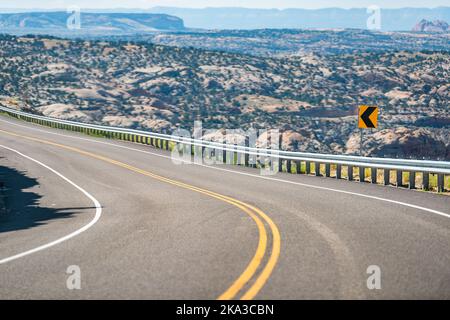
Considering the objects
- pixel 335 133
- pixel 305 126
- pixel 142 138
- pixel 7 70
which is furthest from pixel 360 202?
pixel 7 70

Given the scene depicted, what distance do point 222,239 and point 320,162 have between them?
13527 millimetres

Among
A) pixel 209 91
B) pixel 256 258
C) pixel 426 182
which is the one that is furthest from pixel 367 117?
pixel 209 91

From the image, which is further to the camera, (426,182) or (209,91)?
(209,91)

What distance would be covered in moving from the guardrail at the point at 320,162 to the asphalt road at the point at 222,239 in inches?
36.9

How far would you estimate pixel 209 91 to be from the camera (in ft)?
555

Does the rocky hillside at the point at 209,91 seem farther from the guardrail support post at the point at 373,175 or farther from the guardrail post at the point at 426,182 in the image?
the guardrail post at the point at 426,182

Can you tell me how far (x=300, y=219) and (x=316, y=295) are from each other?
20.0 feet

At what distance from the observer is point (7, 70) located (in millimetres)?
139125

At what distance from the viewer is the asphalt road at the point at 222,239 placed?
846 centimetres

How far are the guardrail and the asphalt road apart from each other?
3.07 feet
